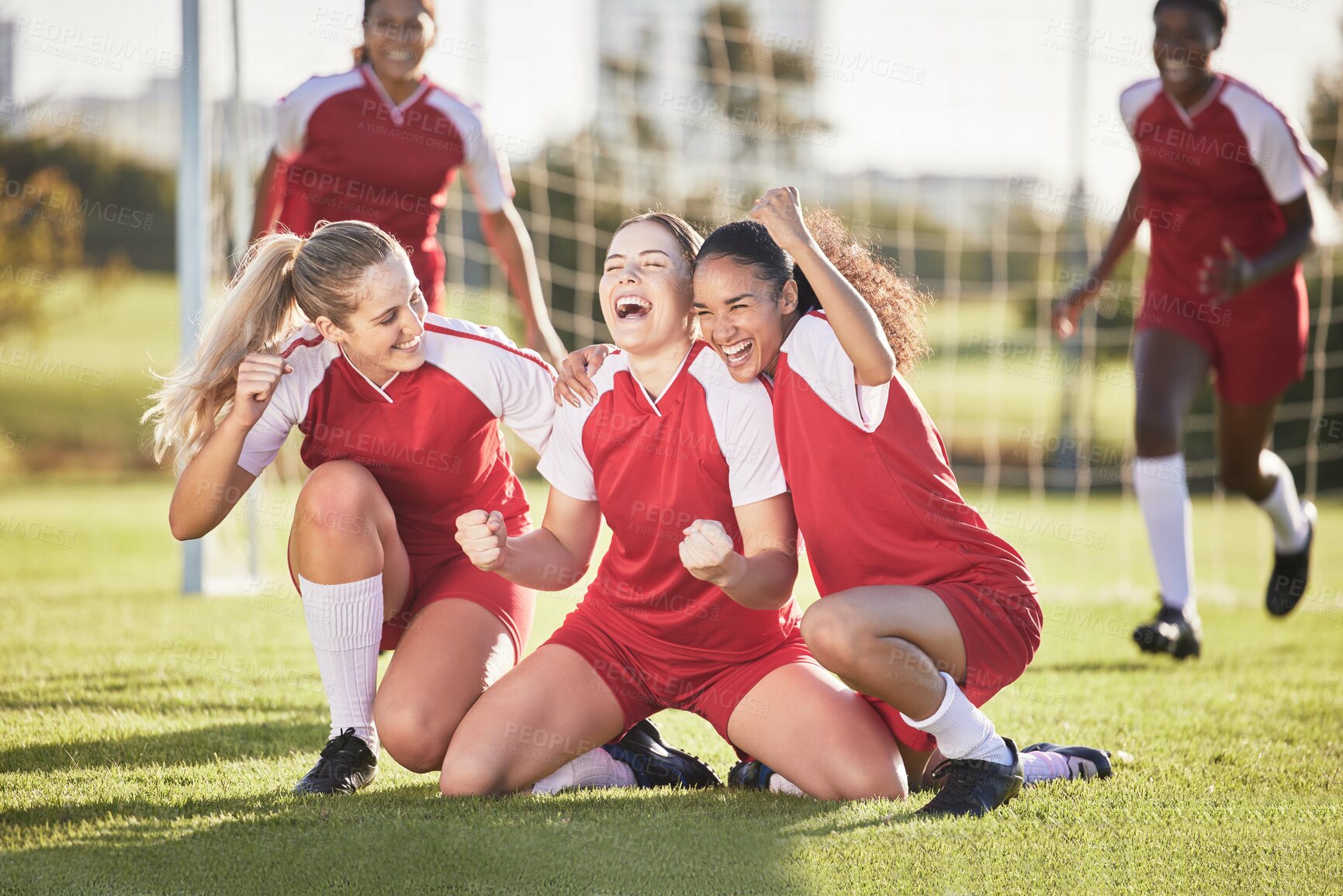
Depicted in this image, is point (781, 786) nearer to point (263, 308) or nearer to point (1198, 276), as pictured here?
point (263, 308)

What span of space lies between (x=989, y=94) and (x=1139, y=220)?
4.50 metres

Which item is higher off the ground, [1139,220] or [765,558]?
[1139,220]

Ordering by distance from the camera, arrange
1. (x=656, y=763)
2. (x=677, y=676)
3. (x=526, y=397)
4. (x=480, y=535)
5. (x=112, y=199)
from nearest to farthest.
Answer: (x=480, y=535) < (x=677, y=676) < (x=656, y=763) < (x=526, y=397) < (x=112, y=199)

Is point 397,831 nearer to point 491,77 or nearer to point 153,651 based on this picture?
point 153,651

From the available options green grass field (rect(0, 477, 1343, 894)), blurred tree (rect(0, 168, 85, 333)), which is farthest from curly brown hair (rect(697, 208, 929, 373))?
blurred tree (rect(0, 168, 85, 333))

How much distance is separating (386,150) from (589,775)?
6.79 ft

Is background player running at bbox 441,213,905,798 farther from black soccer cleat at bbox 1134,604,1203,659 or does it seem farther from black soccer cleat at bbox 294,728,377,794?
black soccer cleat at bbox 1134,604,1203,659

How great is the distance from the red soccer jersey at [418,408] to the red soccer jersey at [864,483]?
0.67 meters

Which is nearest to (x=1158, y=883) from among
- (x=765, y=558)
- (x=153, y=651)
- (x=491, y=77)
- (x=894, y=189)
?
(x=765, y=558)

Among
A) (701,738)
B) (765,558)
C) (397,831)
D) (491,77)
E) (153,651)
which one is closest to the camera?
(397,831)

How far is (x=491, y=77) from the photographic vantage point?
7.82 meters

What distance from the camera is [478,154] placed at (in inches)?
Result: 147

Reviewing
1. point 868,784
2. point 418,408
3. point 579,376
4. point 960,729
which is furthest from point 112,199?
point 960,729

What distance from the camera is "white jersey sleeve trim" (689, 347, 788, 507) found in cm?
239
